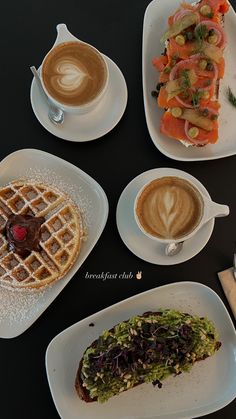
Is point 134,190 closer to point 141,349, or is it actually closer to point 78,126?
point 78,126

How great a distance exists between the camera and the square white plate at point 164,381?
193 centimetres

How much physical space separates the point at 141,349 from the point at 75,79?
3.55 ft

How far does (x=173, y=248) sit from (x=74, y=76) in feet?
2.62

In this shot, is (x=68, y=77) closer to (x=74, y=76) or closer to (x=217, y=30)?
(x=74, y=76)

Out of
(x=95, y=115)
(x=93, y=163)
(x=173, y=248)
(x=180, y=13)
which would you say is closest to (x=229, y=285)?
(x=173, y=248)

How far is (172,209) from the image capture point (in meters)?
1.95

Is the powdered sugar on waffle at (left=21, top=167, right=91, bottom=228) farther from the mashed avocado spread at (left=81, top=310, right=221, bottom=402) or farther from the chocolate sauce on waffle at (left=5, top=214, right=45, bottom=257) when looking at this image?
the mashed avocado spread at (left=81, top=310, right=221, bottom=402)

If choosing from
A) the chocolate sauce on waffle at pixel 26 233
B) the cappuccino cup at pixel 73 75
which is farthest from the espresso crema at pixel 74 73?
the chocolate sauce on waffle at pixel 26 233

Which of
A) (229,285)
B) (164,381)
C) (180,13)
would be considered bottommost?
(164,381)

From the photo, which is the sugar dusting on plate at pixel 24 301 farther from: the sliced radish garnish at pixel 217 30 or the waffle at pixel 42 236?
the sliced radish garnish at pixel 217 30

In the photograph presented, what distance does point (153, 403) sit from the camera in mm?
1952

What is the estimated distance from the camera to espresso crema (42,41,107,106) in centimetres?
204

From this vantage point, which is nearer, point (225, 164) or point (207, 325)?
point (207, 325)

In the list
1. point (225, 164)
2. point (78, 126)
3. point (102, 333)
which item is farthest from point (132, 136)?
point (102, 333)
